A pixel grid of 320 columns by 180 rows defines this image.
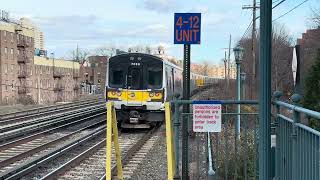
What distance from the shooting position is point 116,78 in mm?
21219

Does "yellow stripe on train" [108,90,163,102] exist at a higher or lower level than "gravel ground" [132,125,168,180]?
higher

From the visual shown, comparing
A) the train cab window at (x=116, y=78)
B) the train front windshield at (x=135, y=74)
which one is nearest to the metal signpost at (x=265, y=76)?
the train front windshield at (x=135, y=74)

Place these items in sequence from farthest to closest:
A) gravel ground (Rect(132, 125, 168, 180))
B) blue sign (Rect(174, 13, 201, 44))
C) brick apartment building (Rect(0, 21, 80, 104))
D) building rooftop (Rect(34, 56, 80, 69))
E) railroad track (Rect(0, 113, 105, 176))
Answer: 1. building rooftop (Rect(34, 56, 80, 69))
2. brick apartment building (Rect(0, 21, 80, 104))
3. railroad track (Rect(0, 113, 105, 176))
4. gravel ground (Rect(132, 125, 168, 180))
5. blue sign (Rect(174, 13, 201, 44))

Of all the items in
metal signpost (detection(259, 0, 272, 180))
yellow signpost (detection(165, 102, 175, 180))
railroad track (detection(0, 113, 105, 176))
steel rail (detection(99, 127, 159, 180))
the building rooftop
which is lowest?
railroad track (detection(0, 113, 105, 176))

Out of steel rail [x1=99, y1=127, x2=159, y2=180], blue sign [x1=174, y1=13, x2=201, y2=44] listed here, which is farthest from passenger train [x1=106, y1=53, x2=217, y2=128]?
blue sign [x1=174, y1=13, x2=201, y2=44]

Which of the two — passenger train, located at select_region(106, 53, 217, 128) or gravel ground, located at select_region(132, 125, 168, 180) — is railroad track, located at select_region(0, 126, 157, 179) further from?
passenger train, located at select_region(106, 53, 217, 128)

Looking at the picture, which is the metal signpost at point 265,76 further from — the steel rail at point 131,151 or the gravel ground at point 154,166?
the gravel ground at point 154,166

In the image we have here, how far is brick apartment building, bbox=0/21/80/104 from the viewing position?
80312 mm

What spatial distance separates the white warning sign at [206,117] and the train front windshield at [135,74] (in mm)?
Answer: 13942

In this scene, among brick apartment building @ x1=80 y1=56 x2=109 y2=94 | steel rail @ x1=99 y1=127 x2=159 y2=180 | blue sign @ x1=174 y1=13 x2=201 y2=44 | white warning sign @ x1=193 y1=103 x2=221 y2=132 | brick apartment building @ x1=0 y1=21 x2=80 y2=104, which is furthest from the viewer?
brick apartment building @ x1=80 y1=56 x2=109 y2=94

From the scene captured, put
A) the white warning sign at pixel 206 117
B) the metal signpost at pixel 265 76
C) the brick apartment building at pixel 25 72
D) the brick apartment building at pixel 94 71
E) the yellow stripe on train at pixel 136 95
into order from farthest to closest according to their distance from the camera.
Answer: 1. the brick apartment building at pixel 94 71
2. the brick apartment building at pixel 25 72
3. the yellow stripe on train at pixel 136 95
4. the white warning sign at pixel 206 117
5. the metal signpost at pixel 265 76

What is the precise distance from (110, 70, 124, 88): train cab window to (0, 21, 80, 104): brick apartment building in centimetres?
5177

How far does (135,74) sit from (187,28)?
1274cm

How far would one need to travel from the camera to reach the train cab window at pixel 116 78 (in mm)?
21188
